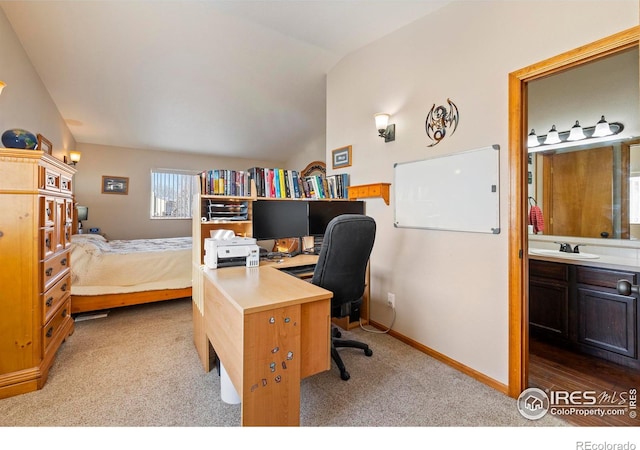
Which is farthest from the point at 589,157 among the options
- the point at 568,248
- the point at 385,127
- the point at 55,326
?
the point at 55,326

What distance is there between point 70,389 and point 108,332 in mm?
996

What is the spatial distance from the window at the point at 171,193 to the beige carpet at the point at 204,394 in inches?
138

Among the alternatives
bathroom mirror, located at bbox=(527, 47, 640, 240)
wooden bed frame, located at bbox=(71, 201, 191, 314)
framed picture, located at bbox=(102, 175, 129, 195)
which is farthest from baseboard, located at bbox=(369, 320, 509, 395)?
framed picture, located at bbox=(102, 175, 129, 195)

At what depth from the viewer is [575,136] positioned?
254cm

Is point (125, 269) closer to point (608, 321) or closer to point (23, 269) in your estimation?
point (23, 269)

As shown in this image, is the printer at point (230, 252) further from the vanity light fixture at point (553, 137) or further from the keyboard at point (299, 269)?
the vanity light fixture at point (553, 137)

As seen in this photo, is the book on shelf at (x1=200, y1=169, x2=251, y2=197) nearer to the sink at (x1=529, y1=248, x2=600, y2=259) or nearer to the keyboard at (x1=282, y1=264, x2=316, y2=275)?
the keyboard at (x1=282, y1=264, x2=316, y2=275)

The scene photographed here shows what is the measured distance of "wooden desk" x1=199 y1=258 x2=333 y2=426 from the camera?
1232mm

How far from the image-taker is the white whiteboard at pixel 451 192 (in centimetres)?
188

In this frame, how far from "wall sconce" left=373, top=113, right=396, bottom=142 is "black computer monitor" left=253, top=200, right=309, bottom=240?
3.27ft

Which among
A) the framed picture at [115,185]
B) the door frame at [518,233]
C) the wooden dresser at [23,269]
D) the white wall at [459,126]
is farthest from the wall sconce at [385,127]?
the framed picture at [115,185]

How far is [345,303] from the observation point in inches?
76.7
